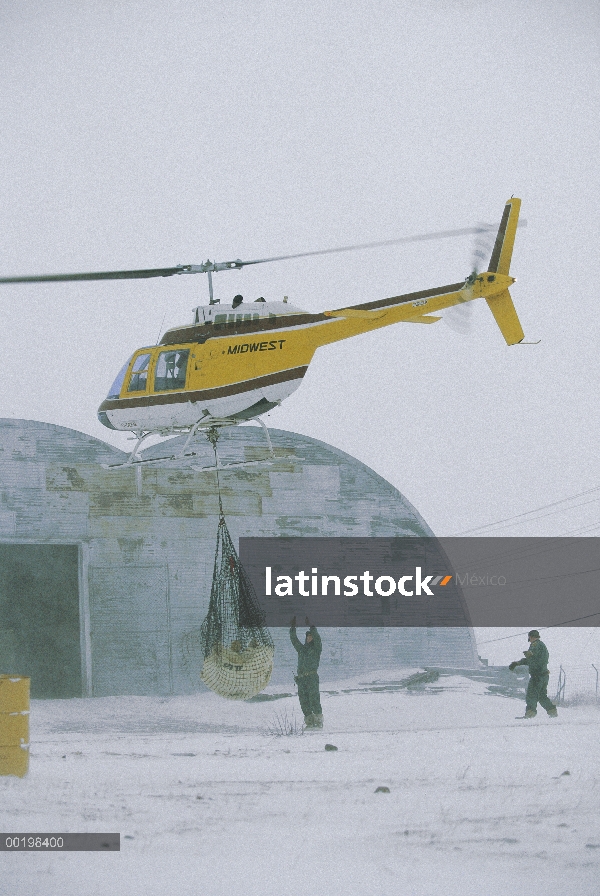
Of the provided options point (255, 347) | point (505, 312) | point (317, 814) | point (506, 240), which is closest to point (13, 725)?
point (317, 814)

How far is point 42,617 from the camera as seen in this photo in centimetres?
1667

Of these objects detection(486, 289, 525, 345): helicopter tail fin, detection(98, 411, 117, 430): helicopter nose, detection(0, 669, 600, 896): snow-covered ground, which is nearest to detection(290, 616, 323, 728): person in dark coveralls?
detection(0, 669, 600, 896): snow-covered ground

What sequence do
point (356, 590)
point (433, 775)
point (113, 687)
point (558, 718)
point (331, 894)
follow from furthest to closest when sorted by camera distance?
point (356, 590)
point (113, 687)
point (558, 718)
point (433, 775)
point (331, 894)

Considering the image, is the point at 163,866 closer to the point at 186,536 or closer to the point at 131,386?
the point at 131,386

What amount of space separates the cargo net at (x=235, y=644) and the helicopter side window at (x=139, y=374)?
155cm

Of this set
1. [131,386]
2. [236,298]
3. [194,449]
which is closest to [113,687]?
[194,449]

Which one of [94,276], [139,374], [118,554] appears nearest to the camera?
[94,276]

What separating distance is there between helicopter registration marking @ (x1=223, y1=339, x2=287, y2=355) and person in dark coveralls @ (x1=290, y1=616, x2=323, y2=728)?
9.63ft

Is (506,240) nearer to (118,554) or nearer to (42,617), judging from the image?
(118,554)

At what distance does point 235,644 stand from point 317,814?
334 centimetres

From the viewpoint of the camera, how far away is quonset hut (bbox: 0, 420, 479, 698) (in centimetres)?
1634

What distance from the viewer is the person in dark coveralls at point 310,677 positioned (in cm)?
1366

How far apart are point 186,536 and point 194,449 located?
1139mm

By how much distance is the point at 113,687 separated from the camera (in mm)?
16250
